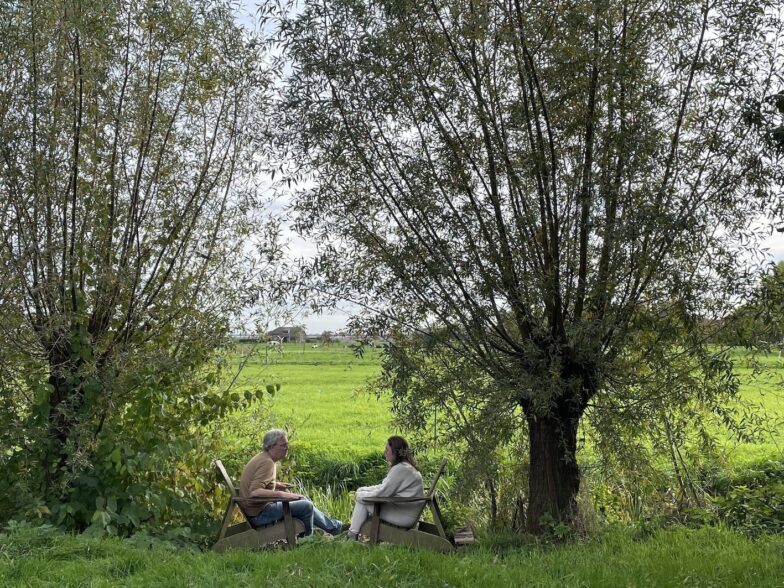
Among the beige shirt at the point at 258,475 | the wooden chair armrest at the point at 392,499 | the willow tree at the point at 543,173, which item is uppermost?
the willow tree at the point at 543,173

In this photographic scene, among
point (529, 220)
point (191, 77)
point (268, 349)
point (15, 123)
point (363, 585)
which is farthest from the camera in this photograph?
point (268, 349)

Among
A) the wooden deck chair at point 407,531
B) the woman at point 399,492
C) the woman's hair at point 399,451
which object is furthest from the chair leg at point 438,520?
the woman's hair at point 399,451

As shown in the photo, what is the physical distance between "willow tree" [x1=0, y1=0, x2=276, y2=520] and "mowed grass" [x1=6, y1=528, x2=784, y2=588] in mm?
1140

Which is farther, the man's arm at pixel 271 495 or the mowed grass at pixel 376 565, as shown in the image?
the man's arm at pixel 271 495

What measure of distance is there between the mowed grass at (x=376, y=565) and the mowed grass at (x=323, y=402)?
6.00ft

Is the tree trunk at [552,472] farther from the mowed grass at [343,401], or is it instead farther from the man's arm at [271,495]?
the man's arm at [271,495]

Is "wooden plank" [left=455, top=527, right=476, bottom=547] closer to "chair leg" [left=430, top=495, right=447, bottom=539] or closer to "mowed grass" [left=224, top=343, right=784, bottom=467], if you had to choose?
"chair leg" [left=430, top=495, right=447, bottom=539]

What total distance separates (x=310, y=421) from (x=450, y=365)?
10746 mm

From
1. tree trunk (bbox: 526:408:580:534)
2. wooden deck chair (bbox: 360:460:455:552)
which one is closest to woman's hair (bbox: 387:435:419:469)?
wooden deck chair (bbox: 360:460:455:552)

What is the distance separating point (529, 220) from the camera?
6.29 metres

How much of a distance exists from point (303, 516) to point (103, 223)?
3.37 meters

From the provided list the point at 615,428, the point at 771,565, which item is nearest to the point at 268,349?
the point at 615,428

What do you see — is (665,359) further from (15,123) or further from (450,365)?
(15,123)

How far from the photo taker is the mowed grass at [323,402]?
8.09 meters
